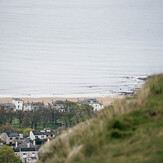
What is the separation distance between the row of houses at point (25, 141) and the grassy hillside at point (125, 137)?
94.2 ft

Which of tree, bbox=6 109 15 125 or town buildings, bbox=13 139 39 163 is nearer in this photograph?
town buildings, bbox=13 139 39 163

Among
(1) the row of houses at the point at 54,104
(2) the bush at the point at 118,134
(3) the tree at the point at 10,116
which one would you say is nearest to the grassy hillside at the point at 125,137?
(2) the bush at the point at 118,134

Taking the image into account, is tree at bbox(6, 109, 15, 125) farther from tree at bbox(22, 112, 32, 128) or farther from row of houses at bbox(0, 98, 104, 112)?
tree at bbox(22, 112, 32, 128)

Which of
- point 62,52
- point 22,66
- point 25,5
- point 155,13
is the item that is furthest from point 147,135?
point 25,5

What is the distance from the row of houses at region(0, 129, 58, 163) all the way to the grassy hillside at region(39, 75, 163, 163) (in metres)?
28.7

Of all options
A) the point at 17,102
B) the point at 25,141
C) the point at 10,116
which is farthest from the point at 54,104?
the point at 25,141

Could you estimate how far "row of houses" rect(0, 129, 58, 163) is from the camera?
118ft

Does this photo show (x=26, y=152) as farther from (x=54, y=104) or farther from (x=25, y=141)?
(x=54, y=104)

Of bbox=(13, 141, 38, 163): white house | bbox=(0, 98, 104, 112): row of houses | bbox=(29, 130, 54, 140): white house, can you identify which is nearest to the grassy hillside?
bbox=(13, 141, 38, 163): white house

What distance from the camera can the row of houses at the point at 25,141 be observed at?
35906 millimetres

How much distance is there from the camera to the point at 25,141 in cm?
3903

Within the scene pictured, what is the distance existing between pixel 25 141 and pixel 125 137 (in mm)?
33892

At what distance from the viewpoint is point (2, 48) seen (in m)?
95.8

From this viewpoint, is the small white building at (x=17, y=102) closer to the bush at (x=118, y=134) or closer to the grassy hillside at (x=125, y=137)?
the grassy hillside at (x=125, y=137)
